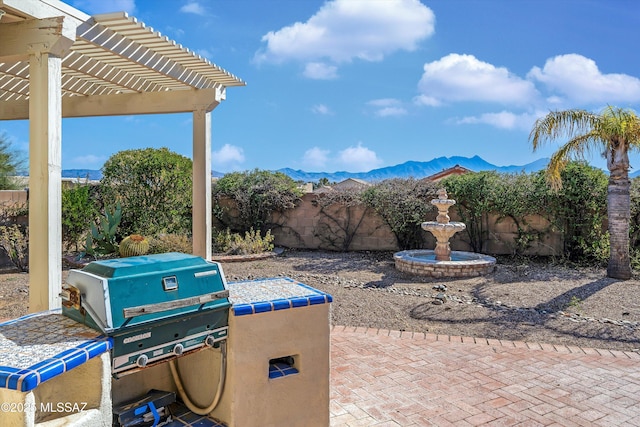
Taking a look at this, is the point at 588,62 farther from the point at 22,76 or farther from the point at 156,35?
the point at 22,76

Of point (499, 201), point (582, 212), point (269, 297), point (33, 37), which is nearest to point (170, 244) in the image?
point (33, 37)

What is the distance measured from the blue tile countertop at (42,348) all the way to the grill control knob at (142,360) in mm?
201

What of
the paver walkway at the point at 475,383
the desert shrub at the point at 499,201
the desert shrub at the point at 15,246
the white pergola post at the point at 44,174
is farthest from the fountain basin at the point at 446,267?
the desert shrub at the point at 15,246

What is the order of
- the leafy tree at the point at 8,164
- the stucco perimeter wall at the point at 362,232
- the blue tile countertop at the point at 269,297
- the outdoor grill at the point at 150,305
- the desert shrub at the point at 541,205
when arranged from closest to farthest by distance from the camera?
the outdoor grill at the point at 150,305
the blue tile countertop at the point at 269,297
the desert shrub at the point at 541,205
the stucco perimeter wall at the point at 362,232
the leafy tree at the point at 8,164

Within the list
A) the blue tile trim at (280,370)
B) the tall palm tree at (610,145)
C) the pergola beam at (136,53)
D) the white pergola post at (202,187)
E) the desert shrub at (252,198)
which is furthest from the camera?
the desert shrub at (252,198)

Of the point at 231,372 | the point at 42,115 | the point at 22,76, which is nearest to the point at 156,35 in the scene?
the point at 42,115

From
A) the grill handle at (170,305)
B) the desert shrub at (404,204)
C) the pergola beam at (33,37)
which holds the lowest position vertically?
the grill handle at (170,305)

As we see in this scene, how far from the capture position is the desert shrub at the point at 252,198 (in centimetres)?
1281

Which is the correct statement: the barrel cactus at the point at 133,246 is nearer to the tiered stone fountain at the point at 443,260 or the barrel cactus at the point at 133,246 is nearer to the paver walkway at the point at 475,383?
the tiered stone fountain at the point at 443,260

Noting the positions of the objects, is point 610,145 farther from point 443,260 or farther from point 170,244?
point 170,244

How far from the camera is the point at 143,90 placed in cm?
724

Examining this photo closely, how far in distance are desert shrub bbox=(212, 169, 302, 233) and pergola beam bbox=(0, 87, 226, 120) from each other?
5524 mm

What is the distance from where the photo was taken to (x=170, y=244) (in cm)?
1045

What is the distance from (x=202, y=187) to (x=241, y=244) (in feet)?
14.6
